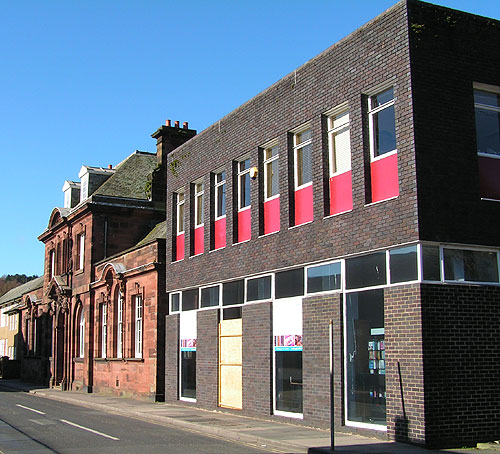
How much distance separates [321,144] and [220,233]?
243 inches

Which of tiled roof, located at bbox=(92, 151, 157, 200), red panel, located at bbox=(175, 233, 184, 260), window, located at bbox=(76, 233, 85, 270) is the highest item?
tiled roof, located at bbox=(92, 151, 157, 200)

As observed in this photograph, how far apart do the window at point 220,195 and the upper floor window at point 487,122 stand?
29.9 feet

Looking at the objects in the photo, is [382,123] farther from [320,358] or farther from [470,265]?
[320,358]

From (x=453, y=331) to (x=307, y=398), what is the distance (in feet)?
14.3

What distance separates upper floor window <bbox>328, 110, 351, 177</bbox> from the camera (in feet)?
50.8

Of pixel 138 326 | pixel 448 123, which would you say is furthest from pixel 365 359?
pixel 138 326

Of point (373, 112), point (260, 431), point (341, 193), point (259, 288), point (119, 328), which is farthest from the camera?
point (119, 328)

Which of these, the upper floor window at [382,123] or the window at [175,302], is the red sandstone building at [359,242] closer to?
the upper floor window at [382,123]

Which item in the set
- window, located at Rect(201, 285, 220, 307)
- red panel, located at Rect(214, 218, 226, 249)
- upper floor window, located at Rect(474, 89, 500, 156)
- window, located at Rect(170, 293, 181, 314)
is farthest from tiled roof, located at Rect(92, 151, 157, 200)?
upper floor window, located at Rect(474, 89, 500, 156)

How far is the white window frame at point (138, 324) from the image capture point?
89.5ft

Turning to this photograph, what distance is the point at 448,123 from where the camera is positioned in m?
13.6

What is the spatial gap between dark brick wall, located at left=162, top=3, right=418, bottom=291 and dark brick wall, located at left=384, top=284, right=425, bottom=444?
1.22 metres

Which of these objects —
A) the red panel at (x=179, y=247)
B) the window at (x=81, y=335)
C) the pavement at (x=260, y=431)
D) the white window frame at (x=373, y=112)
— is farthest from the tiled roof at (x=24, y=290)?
the white window frame at (x=373, y=112)

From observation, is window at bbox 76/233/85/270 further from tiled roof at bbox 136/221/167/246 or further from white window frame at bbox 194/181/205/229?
white window frame at bbox 194/181/205/229
